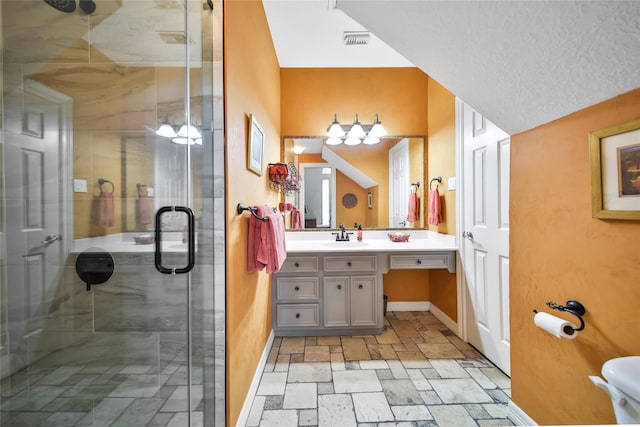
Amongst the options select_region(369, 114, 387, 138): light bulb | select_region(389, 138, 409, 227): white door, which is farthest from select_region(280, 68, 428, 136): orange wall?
select_region(389, 138, 409, 227): white door

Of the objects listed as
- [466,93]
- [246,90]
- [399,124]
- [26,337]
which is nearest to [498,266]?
[466,93]

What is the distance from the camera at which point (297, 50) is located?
252 centimetres

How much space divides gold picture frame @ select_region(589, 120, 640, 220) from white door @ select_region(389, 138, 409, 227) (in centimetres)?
187

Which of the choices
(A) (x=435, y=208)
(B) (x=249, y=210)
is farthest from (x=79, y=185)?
(A) (x=435, y=208)

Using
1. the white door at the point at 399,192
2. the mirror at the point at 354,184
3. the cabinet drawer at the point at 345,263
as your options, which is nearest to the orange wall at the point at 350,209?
the mirror at the point at 354,184

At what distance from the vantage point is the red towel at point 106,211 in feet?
3.38

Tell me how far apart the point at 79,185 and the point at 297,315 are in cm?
181

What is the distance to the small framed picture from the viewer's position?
1.57 m

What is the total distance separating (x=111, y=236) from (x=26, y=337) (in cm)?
42

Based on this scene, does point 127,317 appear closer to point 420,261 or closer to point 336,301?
point 336,301

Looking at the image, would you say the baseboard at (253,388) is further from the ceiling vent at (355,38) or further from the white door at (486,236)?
the ceiling vent at (355,38)

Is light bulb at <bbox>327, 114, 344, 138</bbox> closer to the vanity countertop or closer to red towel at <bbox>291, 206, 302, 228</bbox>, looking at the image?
red towel at <bbox>291, 206, 302, 228</bbox>

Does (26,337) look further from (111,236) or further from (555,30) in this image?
(555,30)

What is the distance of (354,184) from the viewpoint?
111 inches
